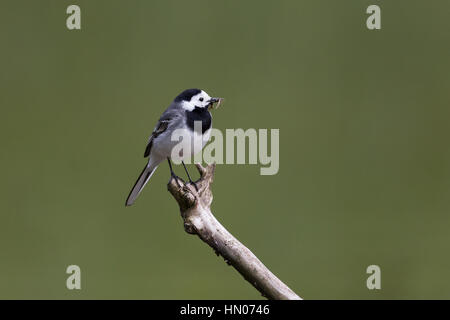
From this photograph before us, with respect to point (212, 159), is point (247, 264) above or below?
below

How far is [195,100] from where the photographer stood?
2477 mm

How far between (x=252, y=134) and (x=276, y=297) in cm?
108

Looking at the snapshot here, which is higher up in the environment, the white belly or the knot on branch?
the white belly

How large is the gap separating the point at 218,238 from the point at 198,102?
29.1 inches

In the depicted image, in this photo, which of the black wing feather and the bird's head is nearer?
the bird's head

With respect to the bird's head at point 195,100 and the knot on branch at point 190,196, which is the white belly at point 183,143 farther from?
the knot on branch at point 190,196

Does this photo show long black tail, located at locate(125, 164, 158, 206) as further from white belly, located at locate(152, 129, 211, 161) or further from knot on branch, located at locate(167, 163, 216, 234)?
knot on branch, located at locate(167, 163, 216, 234)

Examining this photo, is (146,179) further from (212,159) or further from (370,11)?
(370,11)

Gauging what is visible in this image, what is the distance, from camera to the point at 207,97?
248cm

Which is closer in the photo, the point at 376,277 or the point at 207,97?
the point at 207,97

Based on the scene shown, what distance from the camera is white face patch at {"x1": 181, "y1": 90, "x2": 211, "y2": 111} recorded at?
2471mm

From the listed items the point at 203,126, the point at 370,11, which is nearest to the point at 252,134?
the point at 203,126

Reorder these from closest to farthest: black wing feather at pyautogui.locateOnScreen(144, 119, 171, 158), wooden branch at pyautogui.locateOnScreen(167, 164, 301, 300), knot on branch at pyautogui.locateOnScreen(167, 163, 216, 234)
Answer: wooden branch at pyautogui.locateOnScreen(167, 164, 301, 300), knot on branch at pyautogui.locateOnScreen(167, 163, 216, 234), black wing feather at pyautogui.locateOnScreen(144, 119, 171, 158)

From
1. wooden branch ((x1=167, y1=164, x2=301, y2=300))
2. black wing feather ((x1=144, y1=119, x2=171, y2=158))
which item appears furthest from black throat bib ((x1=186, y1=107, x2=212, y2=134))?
wooden branch ((x1=167, y1=164, x2=301, y2=300))
